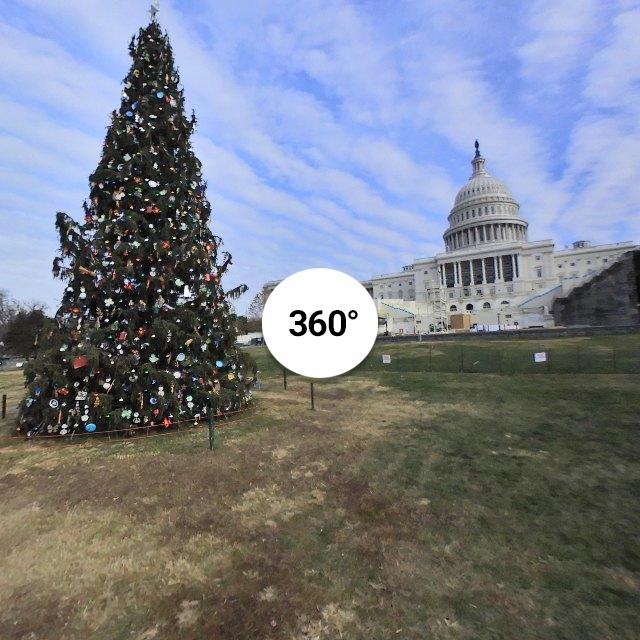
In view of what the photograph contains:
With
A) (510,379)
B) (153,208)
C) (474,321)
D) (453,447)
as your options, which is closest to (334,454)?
(453,447)

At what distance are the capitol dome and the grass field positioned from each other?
95.8 meters

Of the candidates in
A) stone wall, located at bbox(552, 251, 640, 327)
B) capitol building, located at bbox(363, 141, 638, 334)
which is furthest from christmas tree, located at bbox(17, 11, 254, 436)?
capitol building, located at bbox(363, 141, 638, 334)

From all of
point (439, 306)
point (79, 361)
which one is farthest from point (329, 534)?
point (439, 306)

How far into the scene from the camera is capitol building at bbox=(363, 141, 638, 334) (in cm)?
7250

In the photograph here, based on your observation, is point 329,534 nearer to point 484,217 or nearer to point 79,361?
point 79,361

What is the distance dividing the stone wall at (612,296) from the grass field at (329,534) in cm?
3140

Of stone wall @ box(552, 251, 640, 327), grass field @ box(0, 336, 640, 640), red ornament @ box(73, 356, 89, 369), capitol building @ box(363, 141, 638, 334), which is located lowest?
grass field @ box(0, 336, 640, 640)

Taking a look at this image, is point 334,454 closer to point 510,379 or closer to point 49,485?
point 49,485

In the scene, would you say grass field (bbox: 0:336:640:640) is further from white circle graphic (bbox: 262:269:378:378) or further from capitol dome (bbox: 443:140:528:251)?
capitol dome (bbox: 443:140:528:251)

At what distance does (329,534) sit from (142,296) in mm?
6800

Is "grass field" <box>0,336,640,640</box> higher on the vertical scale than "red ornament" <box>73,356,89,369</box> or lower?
lower

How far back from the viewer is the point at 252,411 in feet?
32.6

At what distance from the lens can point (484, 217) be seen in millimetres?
92625

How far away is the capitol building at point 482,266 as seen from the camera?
7250 cm
